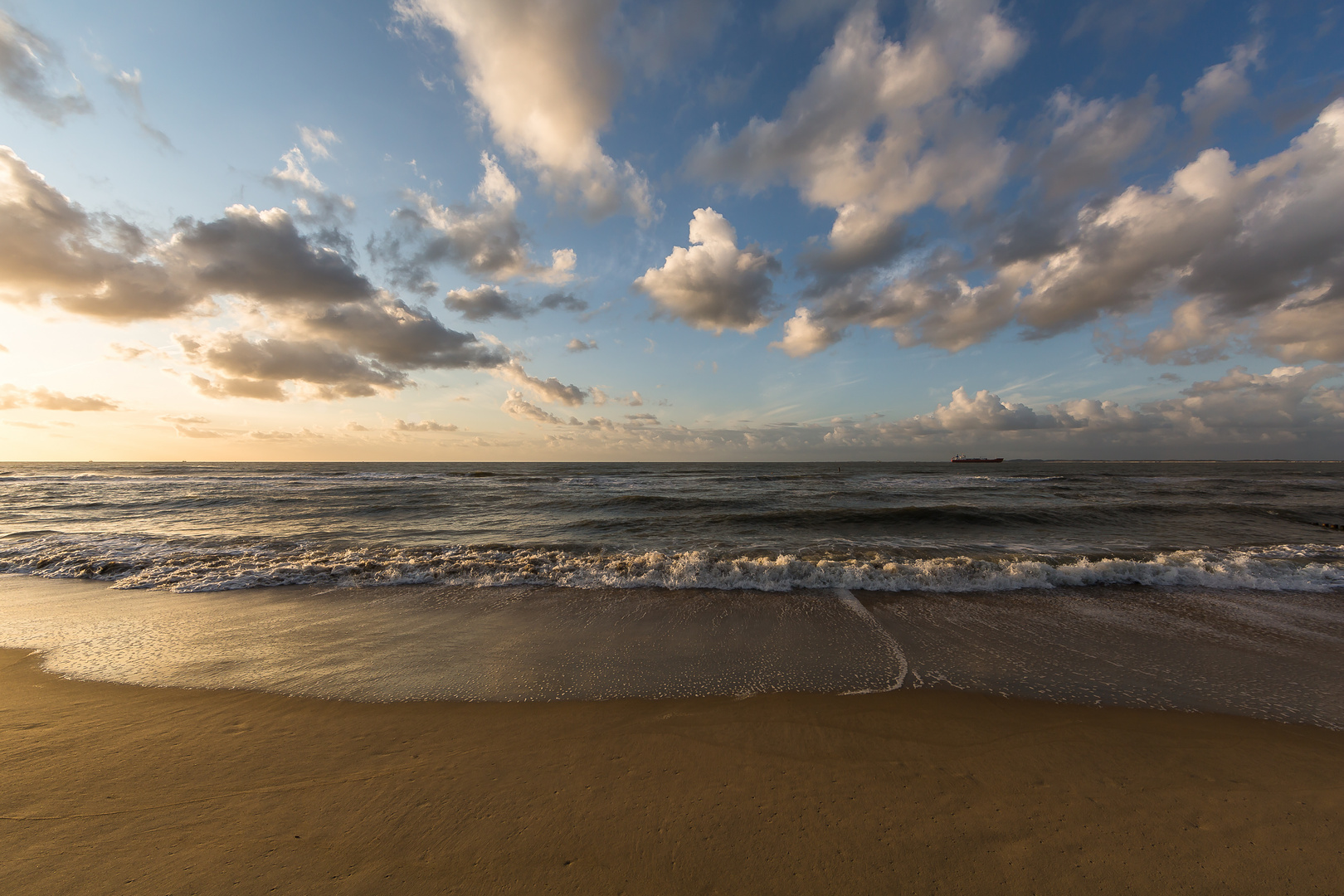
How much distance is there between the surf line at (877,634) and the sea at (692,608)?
6 cm

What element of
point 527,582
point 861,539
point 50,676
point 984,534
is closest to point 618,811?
point 527,582

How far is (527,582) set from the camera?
9.52 metres

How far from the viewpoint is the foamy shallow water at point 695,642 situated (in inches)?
207

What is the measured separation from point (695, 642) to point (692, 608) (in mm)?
1493

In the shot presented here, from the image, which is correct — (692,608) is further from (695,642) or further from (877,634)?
(877,634)

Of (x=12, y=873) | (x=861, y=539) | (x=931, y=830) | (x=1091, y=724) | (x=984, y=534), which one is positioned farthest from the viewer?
(x=984, y=534)

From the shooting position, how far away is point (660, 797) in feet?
11.5

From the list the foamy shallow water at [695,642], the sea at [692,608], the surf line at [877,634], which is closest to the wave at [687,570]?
the sea at [692,608]

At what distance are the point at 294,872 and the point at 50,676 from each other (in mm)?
5633

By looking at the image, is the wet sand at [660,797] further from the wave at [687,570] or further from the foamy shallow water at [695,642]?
the wave at [687,570]

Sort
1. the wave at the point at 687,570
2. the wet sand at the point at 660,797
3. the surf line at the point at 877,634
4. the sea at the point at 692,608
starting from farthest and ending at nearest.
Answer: the wave at the point at 687,570, the sea at the point at 692,608, the surf line at the point at 877,634, the wet sand at the point at 660,797

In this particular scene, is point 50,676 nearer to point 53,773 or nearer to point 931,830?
point 53,773

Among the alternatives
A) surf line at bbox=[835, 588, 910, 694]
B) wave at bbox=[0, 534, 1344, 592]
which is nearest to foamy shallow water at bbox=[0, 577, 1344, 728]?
surf line at bbox=[835, 588, 910, 694]

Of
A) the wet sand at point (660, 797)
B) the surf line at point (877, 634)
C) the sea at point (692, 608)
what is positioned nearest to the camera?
the wet sand at point (660, 797)
